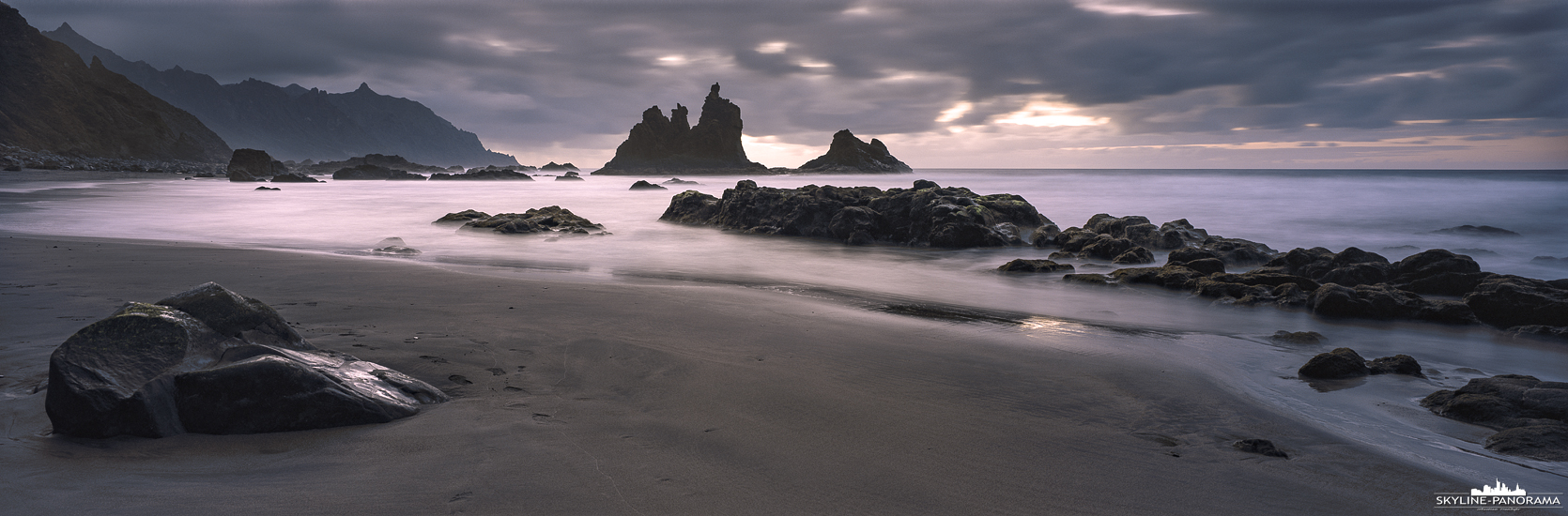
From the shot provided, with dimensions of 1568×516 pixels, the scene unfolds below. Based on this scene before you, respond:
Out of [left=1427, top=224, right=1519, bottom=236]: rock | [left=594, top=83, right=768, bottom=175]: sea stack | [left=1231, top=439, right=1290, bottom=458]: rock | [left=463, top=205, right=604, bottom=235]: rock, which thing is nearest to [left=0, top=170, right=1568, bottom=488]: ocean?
[left=1427, top=224, right=1519, bottom=236]: rock

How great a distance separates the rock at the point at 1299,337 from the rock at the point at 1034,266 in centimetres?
388

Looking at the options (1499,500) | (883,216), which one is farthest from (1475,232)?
(1499,500)

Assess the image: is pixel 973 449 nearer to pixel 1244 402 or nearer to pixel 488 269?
pixel 1244 402

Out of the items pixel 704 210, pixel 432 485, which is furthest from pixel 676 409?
pixel 704 210

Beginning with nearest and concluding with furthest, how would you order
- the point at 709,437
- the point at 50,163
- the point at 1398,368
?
1. the point at 709,437
2. the point at 1398,368
3. the point at 50,163

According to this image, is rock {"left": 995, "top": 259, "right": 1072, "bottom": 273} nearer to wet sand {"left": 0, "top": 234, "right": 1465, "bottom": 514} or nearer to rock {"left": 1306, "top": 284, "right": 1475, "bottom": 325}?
rock {"left": 1306, "top": 284, "right": 1475, "bottom": 325}

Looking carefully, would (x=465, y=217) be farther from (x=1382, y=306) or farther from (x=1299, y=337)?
(x=1382, y=306)

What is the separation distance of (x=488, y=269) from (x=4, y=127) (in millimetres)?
75657

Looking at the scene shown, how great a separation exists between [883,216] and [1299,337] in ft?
30.5

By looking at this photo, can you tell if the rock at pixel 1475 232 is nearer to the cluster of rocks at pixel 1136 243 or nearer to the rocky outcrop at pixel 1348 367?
the cluster of rocks at pixel 1136 243

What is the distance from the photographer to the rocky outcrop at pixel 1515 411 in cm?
307

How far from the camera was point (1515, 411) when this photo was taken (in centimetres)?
345

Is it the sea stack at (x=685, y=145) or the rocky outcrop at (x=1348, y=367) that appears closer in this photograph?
the rocky outcrop at (x=1348, y=367)

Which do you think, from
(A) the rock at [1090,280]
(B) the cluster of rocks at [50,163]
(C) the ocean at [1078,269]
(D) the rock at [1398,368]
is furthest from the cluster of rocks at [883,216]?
(B) the cluster of rocks at [50,163]
